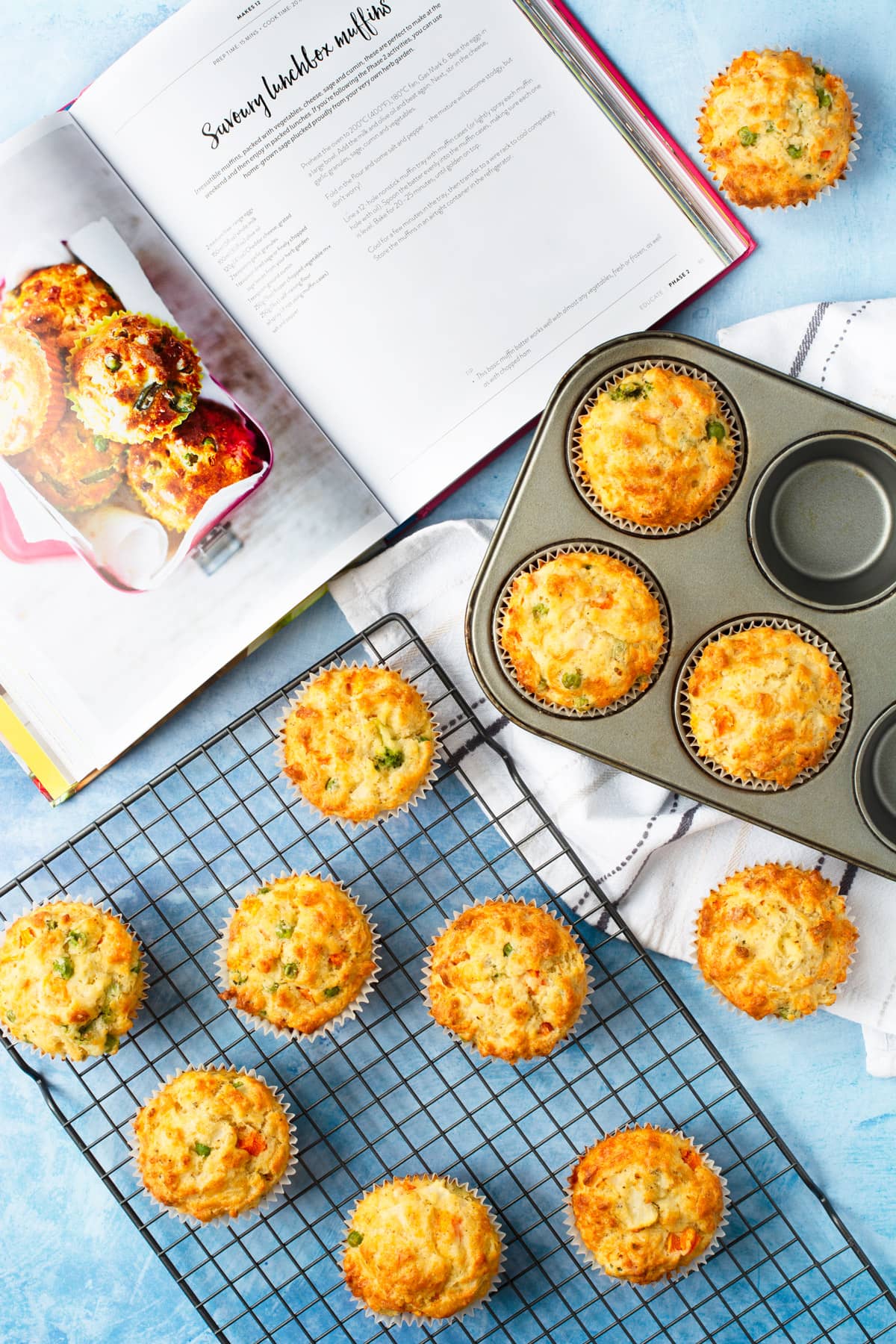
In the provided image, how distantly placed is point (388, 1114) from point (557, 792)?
1.08m

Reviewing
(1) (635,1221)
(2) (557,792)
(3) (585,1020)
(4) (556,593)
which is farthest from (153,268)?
(1) (635,1221)

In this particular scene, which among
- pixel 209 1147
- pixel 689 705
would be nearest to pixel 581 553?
pixel 689 705

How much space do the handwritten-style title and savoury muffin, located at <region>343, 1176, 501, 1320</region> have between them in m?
3.06

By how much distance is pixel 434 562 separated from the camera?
3.21 metres

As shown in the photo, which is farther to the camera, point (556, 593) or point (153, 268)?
point (153, 268)

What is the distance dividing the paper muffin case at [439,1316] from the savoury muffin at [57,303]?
8.55 feet

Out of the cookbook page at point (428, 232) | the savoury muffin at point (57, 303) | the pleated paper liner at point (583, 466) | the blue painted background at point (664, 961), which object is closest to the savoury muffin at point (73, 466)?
the savoury muffin at point (57, 303)

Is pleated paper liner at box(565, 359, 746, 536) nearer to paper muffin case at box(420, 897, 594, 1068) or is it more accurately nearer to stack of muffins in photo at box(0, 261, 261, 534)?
stack of muffins in photo at box(0, 261, 261, 534)

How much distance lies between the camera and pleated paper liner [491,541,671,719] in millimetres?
2750

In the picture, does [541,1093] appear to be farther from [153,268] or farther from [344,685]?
[153,268]

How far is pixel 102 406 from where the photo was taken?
10.00 feet

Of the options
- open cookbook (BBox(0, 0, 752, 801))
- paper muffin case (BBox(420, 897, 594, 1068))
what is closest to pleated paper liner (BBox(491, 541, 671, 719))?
open cookbook (BBox(0, 0, 752, 801))

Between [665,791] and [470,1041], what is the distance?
908 millimetres

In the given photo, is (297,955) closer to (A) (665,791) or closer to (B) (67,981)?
(B) (67,981)
